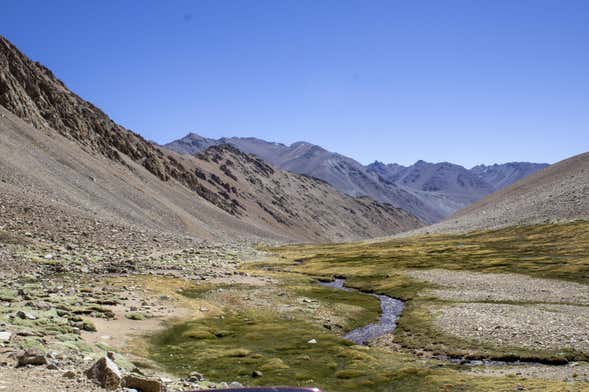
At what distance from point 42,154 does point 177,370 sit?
10927 cm

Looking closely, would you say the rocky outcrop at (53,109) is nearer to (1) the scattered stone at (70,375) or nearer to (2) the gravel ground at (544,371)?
(1) the scattered stone at (70,375)

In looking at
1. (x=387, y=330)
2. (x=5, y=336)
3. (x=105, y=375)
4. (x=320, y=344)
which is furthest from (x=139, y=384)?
(x=387, y=330)

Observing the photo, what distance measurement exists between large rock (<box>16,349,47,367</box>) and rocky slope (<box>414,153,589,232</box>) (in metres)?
139

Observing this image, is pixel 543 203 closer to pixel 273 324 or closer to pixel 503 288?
pixel 503 288

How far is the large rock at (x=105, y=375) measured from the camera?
18.9 m

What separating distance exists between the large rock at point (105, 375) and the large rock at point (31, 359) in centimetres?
196

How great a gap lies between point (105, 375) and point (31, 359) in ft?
10.5

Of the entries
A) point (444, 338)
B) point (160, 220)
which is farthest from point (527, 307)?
point (160, 220)

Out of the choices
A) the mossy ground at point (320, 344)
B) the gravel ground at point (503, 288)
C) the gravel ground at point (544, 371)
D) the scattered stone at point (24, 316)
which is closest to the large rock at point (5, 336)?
the scattered stone at point (24, 316)

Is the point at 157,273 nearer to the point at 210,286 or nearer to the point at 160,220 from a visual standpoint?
the point at 210,286

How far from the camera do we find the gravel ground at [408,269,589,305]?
184 ft

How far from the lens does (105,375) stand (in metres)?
19.2

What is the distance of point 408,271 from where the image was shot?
84812 millimetres

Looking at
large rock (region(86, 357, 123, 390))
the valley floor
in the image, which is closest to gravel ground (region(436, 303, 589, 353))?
the valley floor
